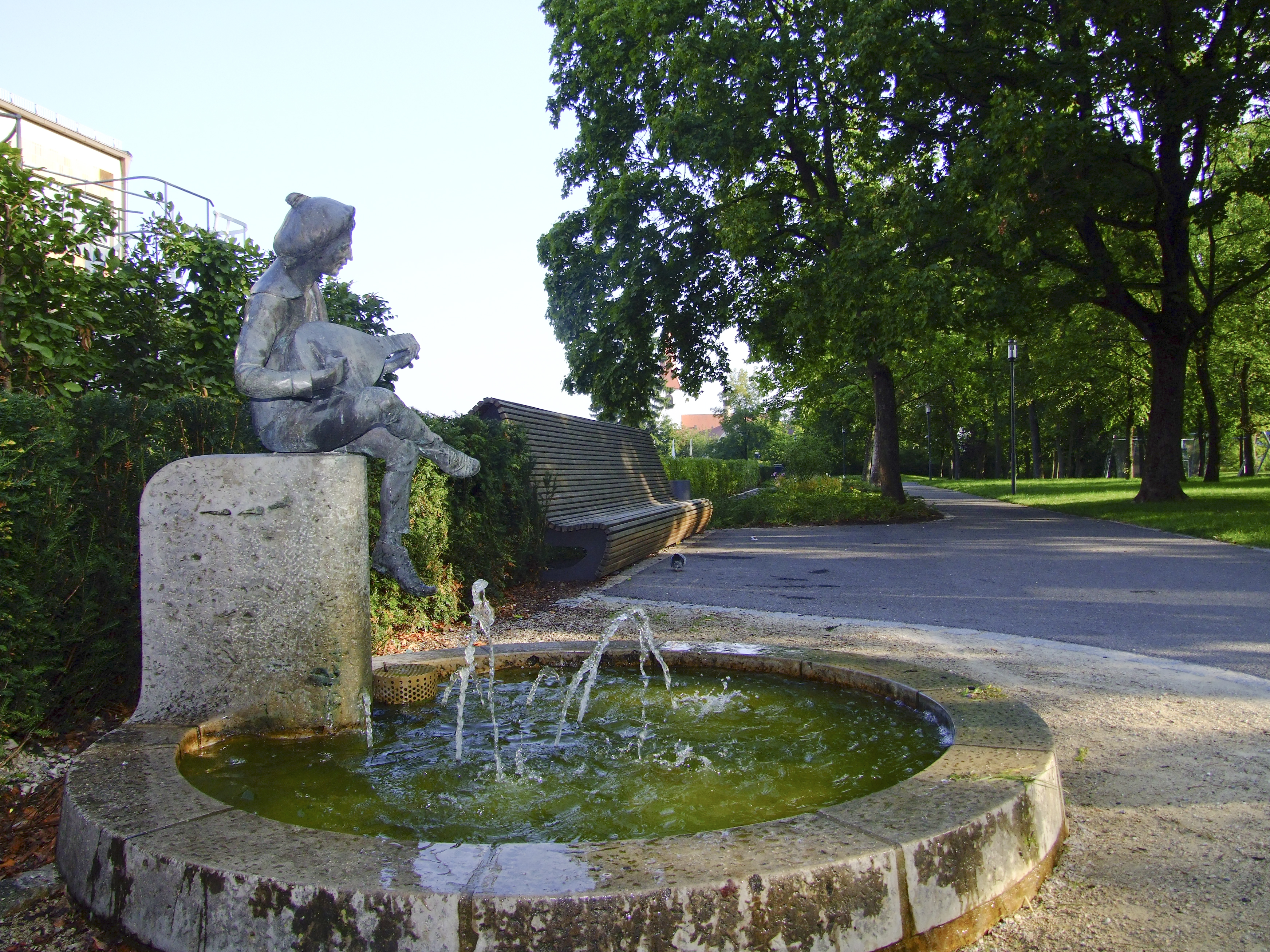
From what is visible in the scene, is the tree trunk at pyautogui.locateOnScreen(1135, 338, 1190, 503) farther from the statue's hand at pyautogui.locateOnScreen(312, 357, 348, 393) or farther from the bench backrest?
the statue's hand at pyautogui.locateOnScreen(312, 357, 348, 393)

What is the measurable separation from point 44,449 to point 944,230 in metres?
15.0

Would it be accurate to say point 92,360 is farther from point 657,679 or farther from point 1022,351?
point 1022,351

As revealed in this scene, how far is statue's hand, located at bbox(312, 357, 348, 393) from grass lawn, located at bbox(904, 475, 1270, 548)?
1214cm

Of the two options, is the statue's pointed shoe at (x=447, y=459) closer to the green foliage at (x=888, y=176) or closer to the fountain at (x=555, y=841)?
the fountain at (x=555, y=841)

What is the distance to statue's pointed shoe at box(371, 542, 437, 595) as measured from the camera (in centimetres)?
402

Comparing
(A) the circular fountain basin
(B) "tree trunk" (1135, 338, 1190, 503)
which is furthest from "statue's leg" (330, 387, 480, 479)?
(B) "tree trunk" (1135, 338, 1190, 503)

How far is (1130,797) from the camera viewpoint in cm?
315

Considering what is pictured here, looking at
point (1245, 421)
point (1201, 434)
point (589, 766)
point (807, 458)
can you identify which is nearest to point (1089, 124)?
point (589, 766)

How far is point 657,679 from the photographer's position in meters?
4.46

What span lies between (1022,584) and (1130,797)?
20.1ft

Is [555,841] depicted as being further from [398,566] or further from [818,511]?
[818,511]

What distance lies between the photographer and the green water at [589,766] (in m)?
2.65

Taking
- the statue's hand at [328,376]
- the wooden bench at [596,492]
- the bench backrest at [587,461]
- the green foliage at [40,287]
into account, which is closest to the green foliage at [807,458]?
the bench backrest at [587,461]

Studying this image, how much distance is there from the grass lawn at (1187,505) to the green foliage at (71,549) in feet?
41.3
